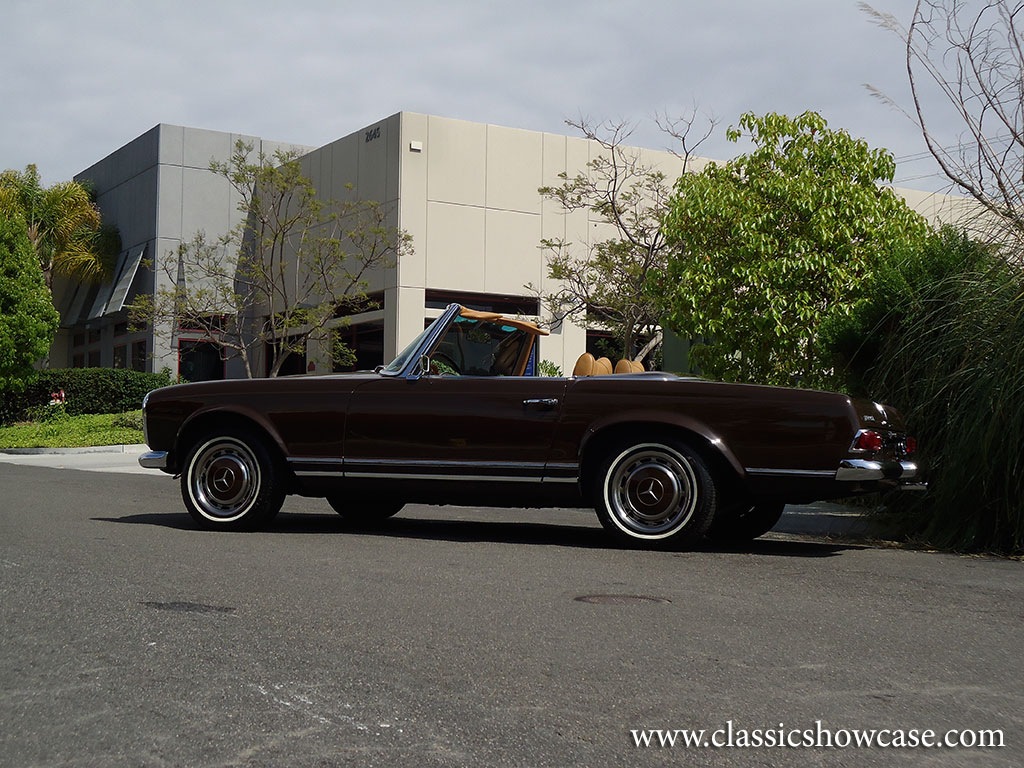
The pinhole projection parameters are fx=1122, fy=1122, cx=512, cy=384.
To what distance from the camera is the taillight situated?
6938 mm

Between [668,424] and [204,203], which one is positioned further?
[204,203]

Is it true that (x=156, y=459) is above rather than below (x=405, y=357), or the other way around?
below

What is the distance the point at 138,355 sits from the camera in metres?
38.5

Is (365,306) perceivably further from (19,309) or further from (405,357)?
(405,357)

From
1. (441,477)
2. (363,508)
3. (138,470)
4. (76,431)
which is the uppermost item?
(441,477)

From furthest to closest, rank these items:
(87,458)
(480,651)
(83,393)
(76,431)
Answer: (83,393)
(76,431)
(87,458)
(480,651)

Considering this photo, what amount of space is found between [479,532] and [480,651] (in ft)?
14.1

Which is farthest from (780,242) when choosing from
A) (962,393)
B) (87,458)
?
(87,458)

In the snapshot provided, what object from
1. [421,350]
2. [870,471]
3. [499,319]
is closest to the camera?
[870,471]

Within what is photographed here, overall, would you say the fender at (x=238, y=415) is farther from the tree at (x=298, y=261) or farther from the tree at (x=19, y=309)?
the tree at (x=19, y=309)

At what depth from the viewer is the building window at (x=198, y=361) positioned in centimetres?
3703

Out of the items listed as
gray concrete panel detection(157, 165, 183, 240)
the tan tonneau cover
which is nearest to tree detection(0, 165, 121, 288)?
gray concrete panel detection(157, 165, 183, 240)

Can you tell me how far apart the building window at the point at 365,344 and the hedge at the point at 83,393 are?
5.94 metres

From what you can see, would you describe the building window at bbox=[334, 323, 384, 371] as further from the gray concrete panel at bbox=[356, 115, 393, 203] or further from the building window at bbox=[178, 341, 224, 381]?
the building window at bbox=[178, 341, 224, 381]
